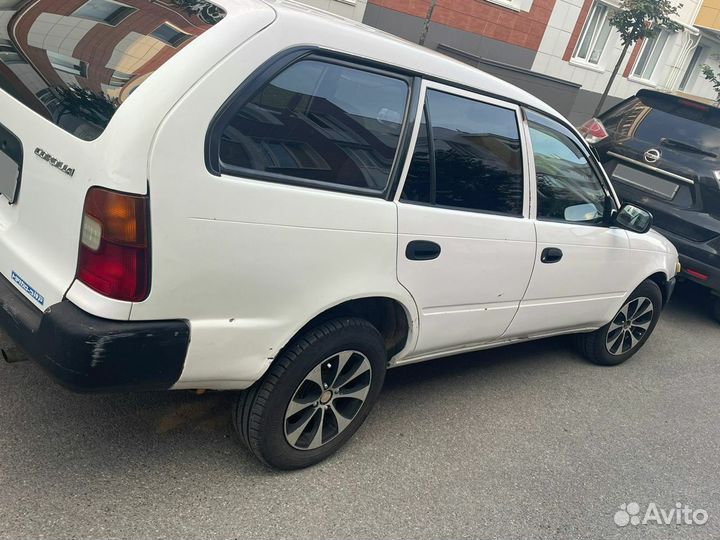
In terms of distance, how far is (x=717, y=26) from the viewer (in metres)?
20.7

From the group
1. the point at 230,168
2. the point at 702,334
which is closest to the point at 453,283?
the point at 230,168

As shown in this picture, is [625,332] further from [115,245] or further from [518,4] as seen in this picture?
[518,4]

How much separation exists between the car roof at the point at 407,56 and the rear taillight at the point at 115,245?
0.80 meters

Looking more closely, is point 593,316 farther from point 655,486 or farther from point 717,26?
point 717,26

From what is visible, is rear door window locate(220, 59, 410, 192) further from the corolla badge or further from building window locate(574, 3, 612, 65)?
building window locate(574, 3, 612, 65)

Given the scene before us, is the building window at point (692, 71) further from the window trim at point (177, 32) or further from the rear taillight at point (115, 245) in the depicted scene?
the rear taillight at point (115, 245)

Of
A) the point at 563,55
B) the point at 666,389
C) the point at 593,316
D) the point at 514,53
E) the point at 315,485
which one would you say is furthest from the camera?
the point at 563,55

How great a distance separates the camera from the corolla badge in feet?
6.47

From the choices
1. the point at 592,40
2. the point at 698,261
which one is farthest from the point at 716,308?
the point at 592,40

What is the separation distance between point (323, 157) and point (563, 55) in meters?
16.0

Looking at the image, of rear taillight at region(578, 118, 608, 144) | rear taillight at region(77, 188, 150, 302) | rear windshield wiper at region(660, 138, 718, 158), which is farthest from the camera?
rear taillight at region(578, 118, 608, 144)

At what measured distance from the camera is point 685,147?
568 cm

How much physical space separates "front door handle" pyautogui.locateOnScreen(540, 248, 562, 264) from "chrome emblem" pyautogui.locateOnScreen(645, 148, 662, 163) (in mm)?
2905

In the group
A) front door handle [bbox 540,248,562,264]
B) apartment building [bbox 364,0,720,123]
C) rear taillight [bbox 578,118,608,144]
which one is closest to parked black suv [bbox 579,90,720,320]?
rear taillight [bbox 578,118,608,144]
